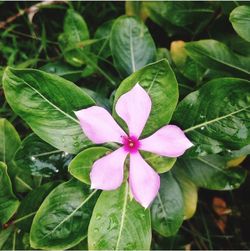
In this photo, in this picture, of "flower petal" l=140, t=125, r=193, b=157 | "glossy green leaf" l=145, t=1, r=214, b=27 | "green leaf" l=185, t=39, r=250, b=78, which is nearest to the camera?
"flower petal" l=140, t=125, r=193, b=157

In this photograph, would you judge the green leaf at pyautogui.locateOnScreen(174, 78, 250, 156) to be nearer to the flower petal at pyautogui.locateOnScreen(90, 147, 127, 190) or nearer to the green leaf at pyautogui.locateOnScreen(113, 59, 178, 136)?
the green leaf at pyautogui.locateOnScreen(113, 59, 178, 136)

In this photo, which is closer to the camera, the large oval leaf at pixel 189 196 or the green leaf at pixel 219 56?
the green leaf at pixel 219 56

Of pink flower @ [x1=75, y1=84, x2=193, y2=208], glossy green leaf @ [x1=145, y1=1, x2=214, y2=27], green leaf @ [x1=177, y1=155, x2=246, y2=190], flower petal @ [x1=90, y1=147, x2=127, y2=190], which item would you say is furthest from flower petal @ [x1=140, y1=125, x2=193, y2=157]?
glossy green leaf @ [x1=145, y1=1, x2=214, y2=27]

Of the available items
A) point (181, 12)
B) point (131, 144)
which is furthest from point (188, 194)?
point (181, 12)

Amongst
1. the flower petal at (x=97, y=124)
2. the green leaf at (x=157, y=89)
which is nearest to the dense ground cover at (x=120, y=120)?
the green leaf at (x=157, y=89)

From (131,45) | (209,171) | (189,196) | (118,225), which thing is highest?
(131,45)

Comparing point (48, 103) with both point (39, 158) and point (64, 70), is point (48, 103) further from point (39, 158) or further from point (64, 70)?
point (64, 70)

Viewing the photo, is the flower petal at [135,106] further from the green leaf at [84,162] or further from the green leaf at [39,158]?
the green leaf at [39,158]
